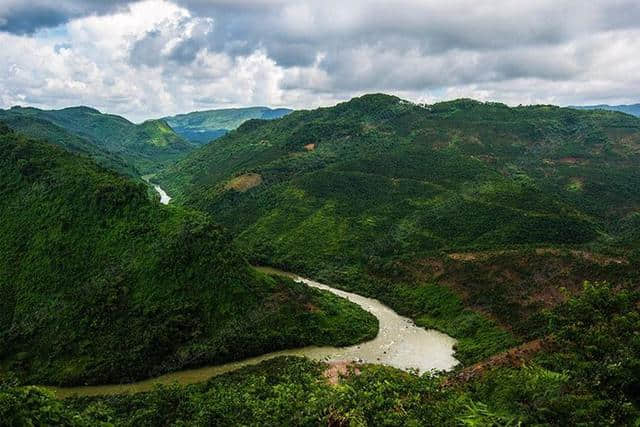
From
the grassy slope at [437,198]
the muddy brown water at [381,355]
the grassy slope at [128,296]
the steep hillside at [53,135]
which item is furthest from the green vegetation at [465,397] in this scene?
the steep hillside at [53,135]

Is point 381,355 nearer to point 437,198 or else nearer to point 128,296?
point 128,296

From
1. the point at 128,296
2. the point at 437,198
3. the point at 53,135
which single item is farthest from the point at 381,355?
the point at 53,135

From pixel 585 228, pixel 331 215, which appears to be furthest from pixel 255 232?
pixel 585 228

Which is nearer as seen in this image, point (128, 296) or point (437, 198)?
point (128, 296)

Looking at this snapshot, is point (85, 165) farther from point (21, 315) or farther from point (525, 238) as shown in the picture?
point (525, 238)

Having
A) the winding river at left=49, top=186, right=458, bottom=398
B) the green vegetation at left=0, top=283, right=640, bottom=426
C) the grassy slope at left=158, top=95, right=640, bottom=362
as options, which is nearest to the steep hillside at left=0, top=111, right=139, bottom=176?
the grassy slope at left=158, top=95, right=640, bottom=362
